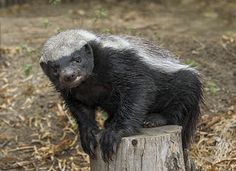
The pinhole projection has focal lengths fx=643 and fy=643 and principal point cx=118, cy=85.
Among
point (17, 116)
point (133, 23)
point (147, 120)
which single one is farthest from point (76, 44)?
point (133, 23)

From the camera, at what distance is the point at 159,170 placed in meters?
4.83

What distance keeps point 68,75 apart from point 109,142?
595 millimetres

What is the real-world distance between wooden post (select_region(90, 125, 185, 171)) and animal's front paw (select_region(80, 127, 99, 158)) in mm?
199

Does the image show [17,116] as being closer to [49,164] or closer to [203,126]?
[49,164]

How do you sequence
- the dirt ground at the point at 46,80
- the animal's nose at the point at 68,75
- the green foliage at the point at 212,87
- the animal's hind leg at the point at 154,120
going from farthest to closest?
the green foliage at the point at 212,87 → the dirt ground at the point at 46,80 → the animal's hind leg at the point at 154,120 → the animal's nose at the point at 68,75

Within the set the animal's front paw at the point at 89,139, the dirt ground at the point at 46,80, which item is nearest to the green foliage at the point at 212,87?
the dirt ground at the point at 46,80

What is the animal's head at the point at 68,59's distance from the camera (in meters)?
4.71

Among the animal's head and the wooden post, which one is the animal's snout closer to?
the animal's head

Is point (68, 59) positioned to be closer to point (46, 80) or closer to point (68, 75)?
point (68, 75)

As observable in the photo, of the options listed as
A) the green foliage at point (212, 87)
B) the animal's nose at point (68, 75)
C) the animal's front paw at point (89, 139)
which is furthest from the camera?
the green foliage at point (212, 87)

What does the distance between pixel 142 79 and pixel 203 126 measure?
2358 millimetres

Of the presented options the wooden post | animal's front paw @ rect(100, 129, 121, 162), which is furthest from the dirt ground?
animal's front paw @ rect(100, 129, 121, 162)

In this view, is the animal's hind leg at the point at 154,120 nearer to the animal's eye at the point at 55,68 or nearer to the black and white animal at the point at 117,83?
the black and white animal at the point at 117,83

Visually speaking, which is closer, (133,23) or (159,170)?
(159,170)
